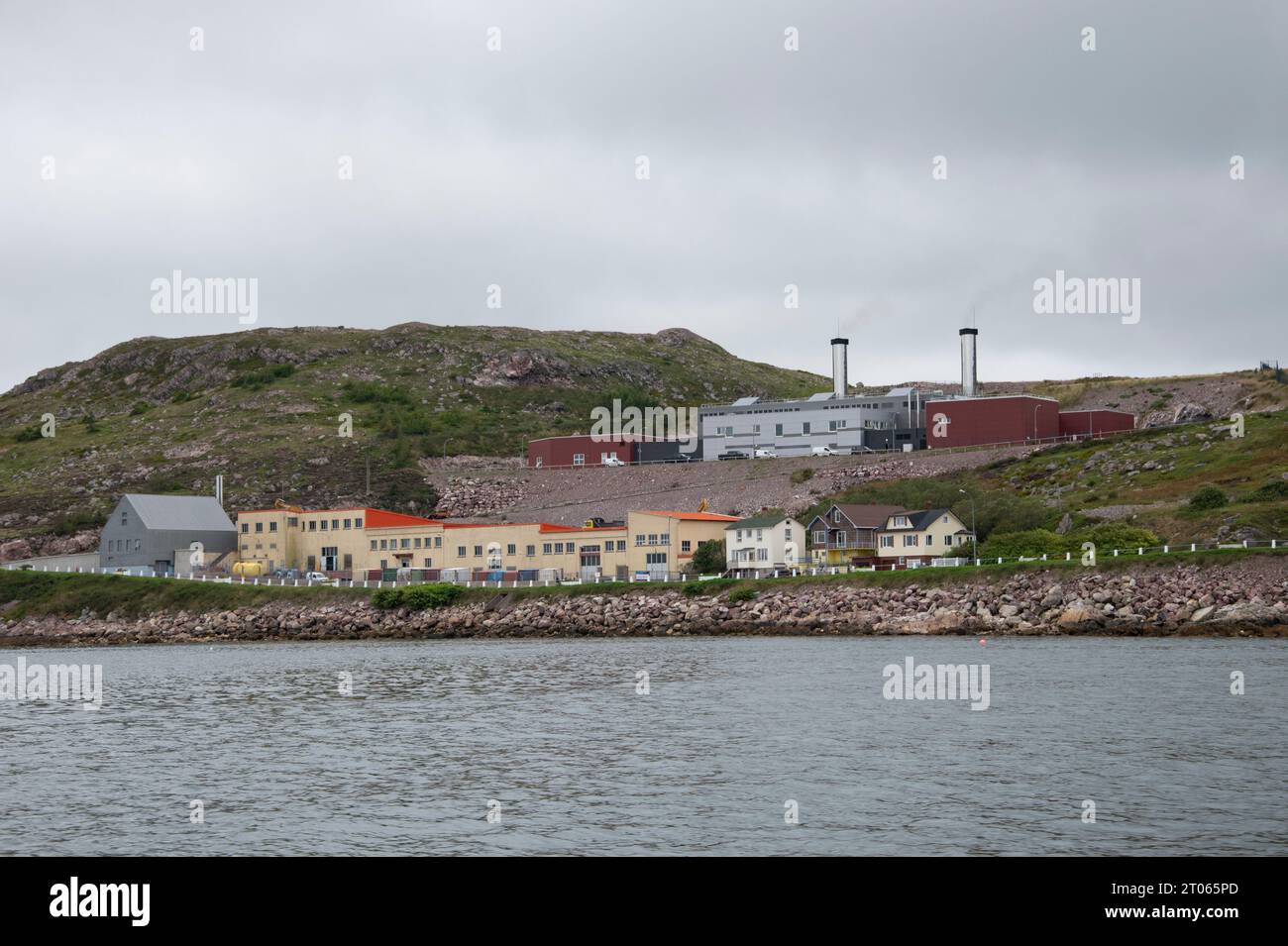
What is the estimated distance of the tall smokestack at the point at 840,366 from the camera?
14806 centimetres

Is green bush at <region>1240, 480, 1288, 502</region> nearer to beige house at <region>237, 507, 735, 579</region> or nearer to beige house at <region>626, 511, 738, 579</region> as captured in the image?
beige house at <region>626, 511, 738, 579</region>

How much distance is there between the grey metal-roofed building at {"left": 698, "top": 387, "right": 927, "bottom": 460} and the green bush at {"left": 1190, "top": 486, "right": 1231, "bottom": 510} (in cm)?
4572

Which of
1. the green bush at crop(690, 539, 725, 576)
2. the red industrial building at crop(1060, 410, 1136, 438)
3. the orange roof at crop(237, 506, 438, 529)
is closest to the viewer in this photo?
the green bush at crop(690, 539, 725, 576)

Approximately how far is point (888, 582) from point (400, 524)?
46.9m

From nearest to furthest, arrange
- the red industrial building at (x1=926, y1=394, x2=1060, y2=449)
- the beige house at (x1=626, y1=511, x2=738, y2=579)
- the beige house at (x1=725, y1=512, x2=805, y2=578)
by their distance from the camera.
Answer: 1. the beige house at (x1=725, y1=512, x2=805, y2=578)
2. the beige house at (x1=626, y1=511, x2=738, y2=579)
3. the red industrial building at (x1=926, y1=394, x2=1060, y2=449)

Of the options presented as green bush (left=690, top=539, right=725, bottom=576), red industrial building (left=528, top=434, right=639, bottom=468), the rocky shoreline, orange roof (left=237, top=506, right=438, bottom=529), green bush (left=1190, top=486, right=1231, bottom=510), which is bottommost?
the rocky shoreline

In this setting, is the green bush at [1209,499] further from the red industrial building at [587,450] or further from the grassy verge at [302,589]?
the red industrial building at [587,450]

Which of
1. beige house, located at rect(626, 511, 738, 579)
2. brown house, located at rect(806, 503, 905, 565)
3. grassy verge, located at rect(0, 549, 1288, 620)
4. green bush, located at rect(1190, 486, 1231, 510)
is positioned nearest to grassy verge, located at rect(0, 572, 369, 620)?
grassy verge, located at rect(0, 549, 1288, 620)

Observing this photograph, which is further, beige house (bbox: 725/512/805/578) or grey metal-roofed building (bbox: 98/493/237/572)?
grey metal-roofed building (bbox: 98/493/237/572)

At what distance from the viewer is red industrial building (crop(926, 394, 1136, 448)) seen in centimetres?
13038

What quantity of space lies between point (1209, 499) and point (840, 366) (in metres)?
60.6

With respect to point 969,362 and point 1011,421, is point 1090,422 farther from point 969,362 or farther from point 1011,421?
point 969,362
